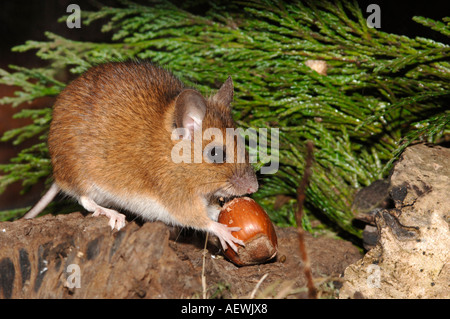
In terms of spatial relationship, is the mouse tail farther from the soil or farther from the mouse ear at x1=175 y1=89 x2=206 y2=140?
the mouse ear at x1=175 y1=89 x2=206 y2=140

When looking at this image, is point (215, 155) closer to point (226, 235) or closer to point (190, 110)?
point (190, 110)

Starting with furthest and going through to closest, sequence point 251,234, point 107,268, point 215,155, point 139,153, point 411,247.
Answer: point 139,153, point 215,155, point 251,234, point 411,247, point 107,268

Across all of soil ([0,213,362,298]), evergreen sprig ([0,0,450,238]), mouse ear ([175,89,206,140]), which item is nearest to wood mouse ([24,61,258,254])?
mouse ear ([175,89,206,140])

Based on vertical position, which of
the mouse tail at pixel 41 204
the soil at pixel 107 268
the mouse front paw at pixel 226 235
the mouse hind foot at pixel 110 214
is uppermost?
the soil at pixel 107 268

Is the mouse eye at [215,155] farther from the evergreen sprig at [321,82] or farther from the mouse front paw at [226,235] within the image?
the evergreen sprig at [321,82]

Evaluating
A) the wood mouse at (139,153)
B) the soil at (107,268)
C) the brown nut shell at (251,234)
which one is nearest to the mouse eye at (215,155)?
the wood mouse at (139,153)

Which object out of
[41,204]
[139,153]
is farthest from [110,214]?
[41,204]
